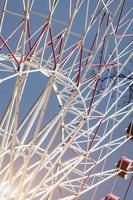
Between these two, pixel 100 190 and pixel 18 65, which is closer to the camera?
pixel 18 65

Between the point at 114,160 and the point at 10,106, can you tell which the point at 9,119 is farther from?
the point at 114,160

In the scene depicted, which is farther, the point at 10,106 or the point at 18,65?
the point at 10,106

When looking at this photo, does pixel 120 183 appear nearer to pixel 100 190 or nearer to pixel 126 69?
pixel 100 190

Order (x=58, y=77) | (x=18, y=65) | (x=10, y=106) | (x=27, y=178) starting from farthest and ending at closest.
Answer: (x=27, y=178), (x=10, y=106), (x=58, y=77), (x=18, y=65)

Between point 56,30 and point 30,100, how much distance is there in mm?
2982

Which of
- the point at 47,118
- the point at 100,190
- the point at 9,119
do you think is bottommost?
the point at 100,190

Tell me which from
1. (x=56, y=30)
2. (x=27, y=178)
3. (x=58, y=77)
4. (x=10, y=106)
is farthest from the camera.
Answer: (x=56, y=30)

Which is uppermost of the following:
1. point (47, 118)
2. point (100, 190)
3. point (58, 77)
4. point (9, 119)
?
point (58, 77)

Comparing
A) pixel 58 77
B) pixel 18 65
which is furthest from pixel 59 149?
pixel 18 65

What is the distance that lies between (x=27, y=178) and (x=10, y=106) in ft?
6.16

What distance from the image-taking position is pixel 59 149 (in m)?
12.4

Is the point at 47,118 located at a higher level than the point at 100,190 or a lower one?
higher

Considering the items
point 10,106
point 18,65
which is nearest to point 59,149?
point 10,106

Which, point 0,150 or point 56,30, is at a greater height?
point 56,30
